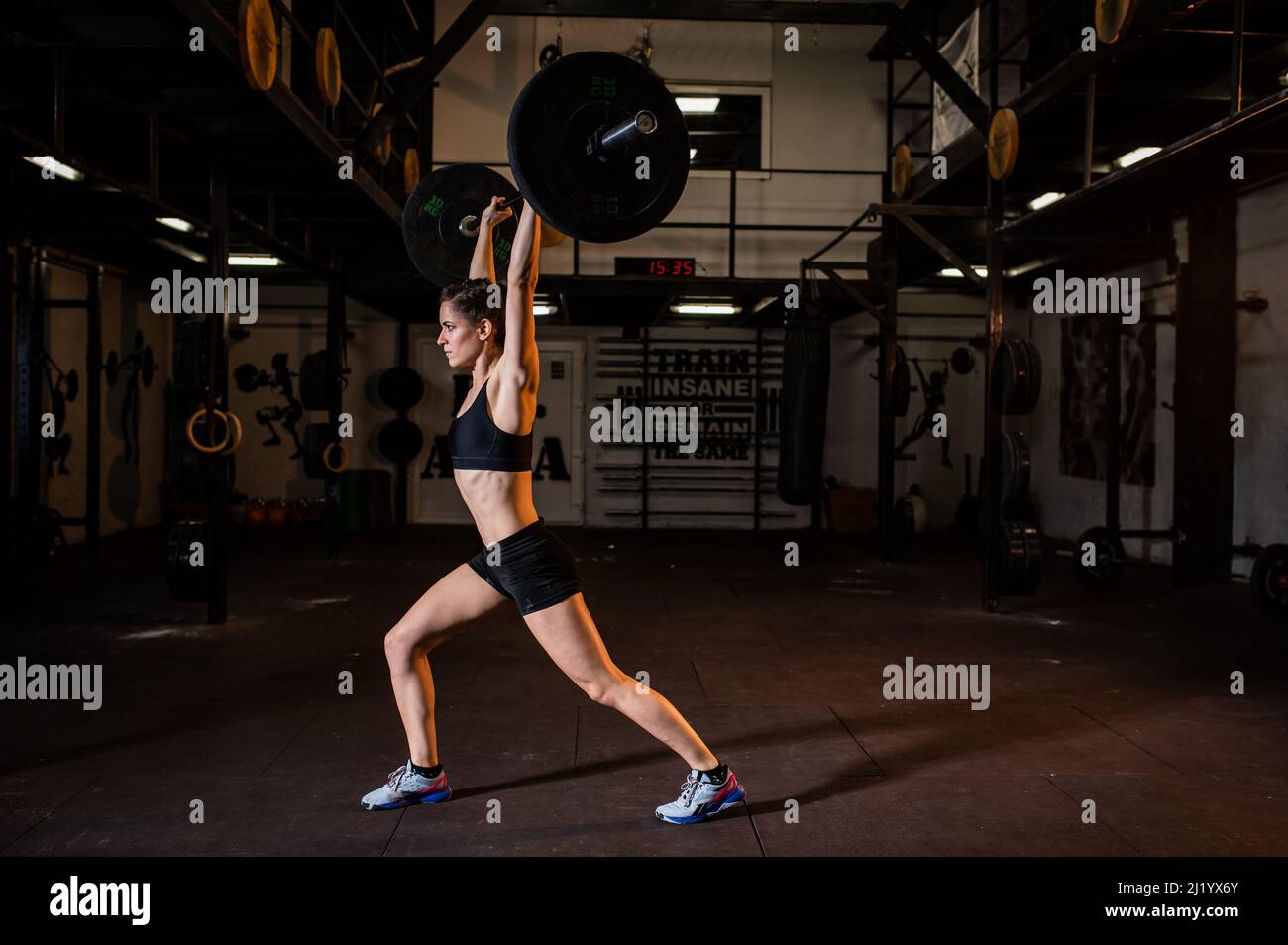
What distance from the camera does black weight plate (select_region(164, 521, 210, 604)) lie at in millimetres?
5070

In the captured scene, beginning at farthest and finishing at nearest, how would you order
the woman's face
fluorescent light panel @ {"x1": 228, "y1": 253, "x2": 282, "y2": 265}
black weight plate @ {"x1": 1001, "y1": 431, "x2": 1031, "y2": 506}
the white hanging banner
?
fluorescent light panel @ {"x1": 228, "y1": 253, "x2": 282, "y2": 265}
the white hanging banner
black weight plate @ {"x1": 1001, "y1": 431, "x2": 1031, "y2": 506}
the woman's face

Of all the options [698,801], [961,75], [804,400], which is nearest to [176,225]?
[804,400]

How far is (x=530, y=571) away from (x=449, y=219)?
128 cm

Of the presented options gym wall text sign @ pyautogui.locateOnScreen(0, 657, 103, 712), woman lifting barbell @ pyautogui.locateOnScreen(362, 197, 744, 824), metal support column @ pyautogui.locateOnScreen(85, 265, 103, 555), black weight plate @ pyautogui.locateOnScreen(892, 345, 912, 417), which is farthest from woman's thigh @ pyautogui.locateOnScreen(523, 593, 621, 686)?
metal support column @ pyautogui.locateOnScreen(85, 265, 103, 555)

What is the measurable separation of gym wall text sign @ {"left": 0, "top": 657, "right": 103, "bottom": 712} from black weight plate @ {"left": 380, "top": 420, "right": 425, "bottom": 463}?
6308mm

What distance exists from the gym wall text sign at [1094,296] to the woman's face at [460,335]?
235 inches

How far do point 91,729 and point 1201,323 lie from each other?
720cm

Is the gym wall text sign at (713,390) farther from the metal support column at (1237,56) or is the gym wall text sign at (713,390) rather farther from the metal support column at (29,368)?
the metal support column at (1237,56)

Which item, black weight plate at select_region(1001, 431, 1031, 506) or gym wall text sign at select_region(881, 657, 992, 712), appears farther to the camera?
black weight plate at select_region(1001, 431, 1031, 506)

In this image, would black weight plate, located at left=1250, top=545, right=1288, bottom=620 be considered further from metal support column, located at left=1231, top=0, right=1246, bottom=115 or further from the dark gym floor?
metal support column, located at left=1231, top=0, right=1246, bottom=115

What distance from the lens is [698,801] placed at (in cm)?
255

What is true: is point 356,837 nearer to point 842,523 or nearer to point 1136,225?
point 1136,225

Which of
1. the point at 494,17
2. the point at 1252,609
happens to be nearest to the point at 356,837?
the point at 1252,609
